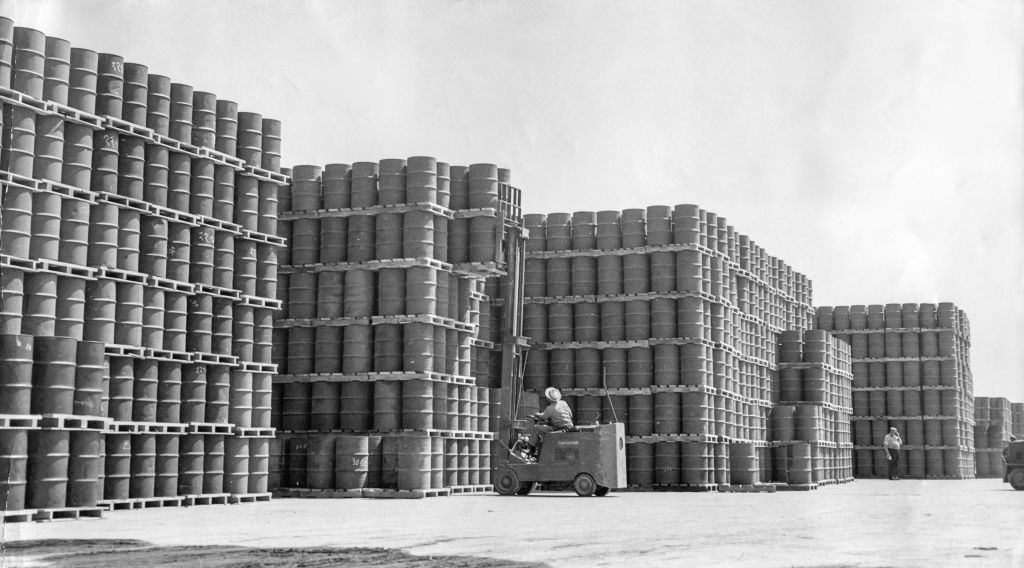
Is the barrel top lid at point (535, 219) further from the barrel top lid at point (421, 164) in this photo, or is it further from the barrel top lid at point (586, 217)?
the barrel top lid at point (421, 164)

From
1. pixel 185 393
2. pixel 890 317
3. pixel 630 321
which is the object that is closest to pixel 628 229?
pixel 630 321

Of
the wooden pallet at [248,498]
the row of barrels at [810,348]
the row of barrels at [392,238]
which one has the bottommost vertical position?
the wooden pallet at [248,498]

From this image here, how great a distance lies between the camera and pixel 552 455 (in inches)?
610

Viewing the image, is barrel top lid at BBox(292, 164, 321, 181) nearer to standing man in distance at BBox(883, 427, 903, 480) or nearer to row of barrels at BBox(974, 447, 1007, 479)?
standing man in distance at BBox(883, 427, 903, 480)

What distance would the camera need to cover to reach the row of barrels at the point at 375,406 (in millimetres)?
15727

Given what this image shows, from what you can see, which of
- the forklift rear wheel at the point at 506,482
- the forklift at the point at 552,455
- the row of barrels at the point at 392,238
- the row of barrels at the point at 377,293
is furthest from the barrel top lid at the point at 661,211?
the forklift rear wheel at the point at 506,482

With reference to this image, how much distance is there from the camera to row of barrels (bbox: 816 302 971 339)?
89.3 ft

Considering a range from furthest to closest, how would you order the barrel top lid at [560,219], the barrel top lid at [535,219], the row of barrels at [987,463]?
the row of barrels at [987,463], the barrel top lid at [535,219], the barrel top lid at [560,219]

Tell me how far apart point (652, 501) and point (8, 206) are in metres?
8.16

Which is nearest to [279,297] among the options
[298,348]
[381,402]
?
[298,348]

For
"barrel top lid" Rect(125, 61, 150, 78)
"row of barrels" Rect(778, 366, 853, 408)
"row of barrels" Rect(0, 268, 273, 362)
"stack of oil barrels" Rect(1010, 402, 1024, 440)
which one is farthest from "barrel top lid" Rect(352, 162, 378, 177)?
"stack of oil barrels" Rect(1010, 402, 1024, 440)

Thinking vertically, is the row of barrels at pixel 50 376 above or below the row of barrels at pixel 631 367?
below

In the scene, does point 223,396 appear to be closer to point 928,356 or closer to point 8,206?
point 8,206

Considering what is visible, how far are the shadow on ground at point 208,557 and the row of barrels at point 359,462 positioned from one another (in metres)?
7.54
